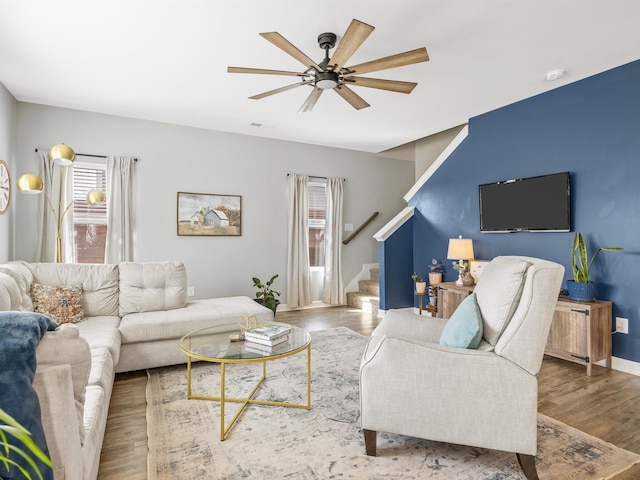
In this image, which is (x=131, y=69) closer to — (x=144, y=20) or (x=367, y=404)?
(x=144, y=20)

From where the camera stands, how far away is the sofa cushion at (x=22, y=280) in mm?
2601

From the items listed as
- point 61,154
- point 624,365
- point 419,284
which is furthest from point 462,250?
point 61,154

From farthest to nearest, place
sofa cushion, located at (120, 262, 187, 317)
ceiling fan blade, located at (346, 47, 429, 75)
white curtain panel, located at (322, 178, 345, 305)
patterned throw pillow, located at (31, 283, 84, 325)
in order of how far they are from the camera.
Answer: white curtain panel, located at (322, 178, 345, 305), sofa cushion, located at (120, 262, 187, 317), patterned throw pillow, located at (31, 283, 84, 325), ceiling fan blade, located at (346, 47, 429, 75)

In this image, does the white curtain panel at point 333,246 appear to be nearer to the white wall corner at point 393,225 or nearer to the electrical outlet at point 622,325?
the white wall corner at point 393,225

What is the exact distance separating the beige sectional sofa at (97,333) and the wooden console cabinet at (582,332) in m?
2.64

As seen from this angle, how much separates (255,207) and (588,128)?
4.06 metres

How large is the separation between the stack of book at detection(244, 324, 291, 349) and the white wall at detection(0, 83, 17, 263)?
3013 mm

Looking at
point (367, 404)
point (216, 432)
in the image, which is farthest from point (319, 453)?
point (216, 432)

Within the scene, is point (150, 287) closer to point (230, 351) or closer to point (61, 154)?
point (61, 154)

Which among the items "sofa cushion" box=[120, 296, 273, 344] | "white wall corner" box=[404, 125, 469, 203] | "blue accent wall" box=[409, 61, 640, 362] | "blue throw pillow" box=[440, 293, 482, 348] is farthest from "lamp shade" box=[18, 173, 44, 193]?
"blue accent wall" box=[409, 61, 640, 362]

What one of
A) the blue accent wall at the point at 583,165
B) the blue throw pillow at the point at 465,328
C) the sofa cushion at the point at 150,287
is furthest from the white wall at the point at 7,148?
the blue accent wall at the point at 583,165

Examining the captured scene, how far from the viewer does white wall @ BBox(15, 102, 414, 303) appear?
4.16 meters

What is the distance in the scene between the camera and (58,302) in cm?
291

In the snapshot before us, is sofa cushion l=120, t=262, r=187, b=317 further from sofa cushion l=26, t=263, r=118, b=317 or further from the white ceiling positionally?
the white ceiling
